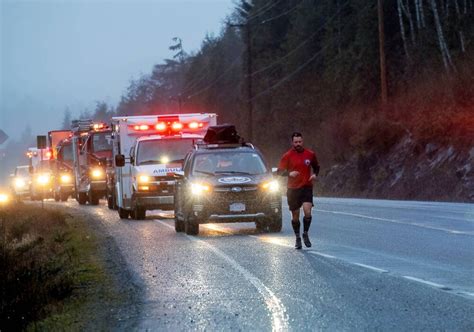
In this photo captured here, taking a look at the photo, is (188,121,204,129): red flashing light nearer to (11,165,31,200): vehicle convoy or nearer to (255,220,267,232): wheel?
(255,220,267,232): wheel

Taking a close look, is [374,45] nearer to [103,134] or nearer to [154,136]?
[103,134]

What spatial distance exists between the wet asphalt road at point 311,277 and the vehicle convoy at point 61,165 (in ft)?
88.8

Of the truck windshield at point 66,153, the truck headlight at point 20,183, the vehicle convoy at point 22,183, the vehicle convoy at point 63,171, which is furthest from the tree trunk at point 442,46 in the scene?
the truck headlight at point 20,183

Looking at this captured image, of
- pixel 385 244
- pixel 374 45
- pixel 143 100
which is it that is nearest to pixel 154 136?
pixel 385 244

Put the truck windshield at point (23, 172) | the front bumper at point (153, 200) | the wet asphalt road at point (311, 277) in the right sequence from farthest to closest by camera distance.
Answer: the truck windshield at point (23, 172)
the front bumper at point (153, 200)
the wet asphalt road at point (311, 277)

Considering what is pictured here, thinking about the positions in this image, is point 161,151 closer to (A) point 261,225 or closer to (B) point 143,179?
(B) point 143,179

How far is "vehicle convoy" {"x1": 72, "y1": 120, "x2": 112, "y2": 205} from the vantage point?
44.2 m

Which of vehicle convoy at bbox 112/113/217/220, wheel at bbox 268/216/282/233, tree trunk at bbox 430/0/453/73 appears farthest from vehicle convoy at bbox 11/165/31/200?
wheel at bbox 268/216/282/233

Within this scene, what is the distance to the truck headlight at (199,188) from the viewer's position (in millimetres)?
23297

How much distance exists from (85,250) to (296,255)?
17.2 ft

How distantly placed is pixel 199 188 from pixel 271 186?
1.49 metres

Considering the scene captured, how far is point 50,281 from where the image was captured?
14930 millimetres

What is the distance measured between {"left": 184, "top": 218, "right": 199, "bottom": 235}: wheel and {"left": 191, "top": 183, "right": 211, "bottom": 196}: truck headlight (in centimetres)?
56

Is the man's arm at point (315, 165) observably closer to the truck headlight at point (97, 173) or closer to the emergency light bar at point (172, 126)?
the emergency light bar at point (172, 126)
